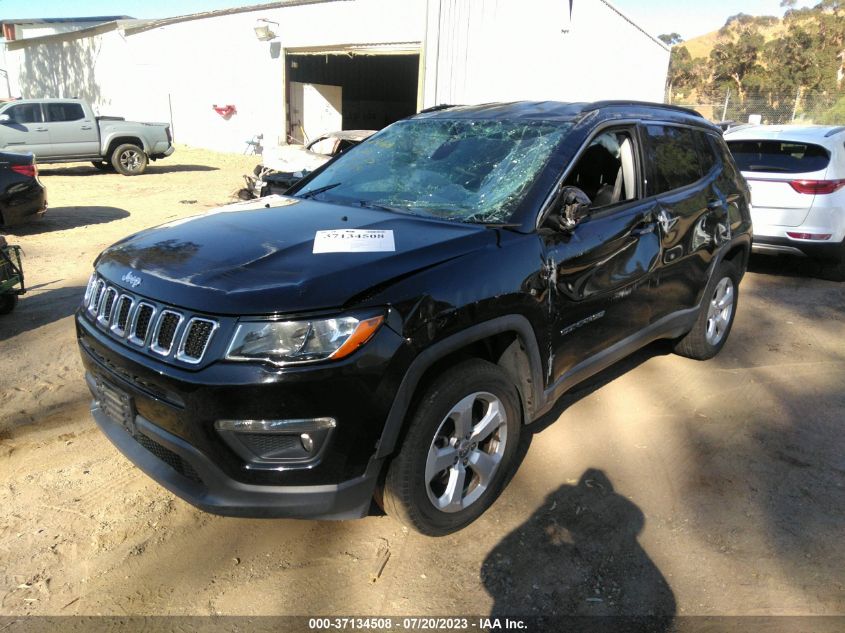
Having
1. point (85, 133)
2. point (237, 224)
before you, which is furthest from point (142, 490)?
point (85, 133)

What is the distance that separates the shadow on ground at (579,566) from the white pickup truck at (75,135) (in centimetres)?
1545

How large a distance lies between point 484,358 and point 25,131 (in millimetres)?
15619

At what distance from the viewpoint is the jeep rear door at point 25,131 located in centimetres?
1448

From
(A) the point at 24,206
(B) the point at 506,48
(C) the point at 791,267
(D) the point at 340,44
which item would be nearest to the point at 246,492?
(A) the point at 24,206

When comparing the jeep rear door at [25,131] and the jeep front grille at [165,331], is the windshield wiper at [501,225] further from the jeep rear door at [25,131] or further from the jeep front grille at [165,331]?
the jeep rear door at [25,131]

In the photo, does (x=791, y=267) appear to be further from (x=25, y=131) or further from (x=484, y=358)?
(x=25, y=131)

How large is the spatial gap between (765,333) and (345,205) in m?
4.31

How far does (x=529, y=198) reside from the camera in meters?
3.09

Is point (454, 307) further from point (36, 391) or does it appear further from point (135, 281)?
point (36, 391)

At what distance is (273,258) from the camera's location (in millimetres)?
2596

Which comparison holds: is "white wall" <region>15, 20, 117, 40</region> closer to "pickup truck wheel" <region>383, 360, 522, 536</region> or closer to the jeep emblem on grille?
the jeep emblem on grille

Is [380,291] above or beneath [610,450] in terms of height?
above

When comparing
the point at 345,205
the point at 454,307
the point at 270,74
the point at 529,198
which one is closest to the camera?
the point at 454,307

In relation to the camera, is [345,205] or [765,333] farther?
[765,333]
